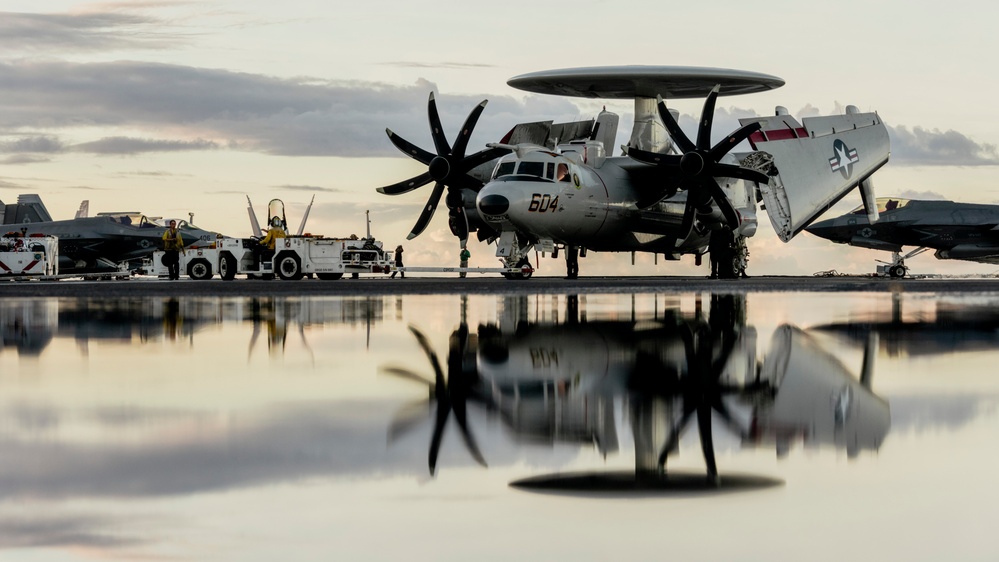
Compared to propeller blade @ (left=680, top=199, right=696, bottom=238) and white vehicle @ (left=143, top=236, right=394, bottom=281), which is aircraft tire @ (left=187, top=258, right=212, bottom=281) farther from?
propeller blade @ (left=680, top=199, right=696, bottom=238)

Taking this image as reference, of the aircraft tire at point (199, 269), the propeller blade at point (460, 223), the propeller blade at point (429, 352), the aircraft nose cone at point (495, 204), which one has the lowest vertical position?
the aircraft tire at point (199, 269)

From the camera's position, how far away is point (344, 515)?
13.2 ft

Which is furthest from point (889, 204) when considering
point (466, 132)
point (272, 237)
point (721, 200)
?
point (272, 237)

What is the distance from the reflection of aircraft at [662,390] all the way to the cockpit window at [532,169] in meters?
22.0

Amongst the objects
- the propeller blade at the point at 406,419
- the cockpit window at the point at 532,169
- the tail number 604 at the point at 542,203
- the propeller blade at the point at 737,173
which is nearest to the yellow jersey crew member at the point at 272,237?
the cockpit window at the point at 532,169

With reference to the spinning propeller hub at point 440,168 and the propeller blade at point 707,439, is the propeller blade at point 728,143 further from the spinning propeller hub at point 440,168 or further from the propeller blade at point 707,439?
the propeller blade at point 707,439

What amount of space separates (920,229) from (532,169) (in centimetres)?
2961

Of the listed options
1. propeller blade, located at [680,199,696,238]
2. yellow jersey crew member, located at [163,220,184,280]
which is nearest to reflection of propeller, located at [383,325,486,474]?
propeller blade, located at [680,199,696,238]

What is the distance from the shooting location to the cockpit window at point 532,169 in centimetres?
3469

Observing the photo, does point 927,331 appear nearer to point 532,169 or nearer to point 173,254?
point 532,169

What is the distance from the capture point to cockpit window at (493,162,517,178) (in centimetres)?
3516

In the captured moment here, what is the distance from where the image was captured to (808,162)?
40.1 metres

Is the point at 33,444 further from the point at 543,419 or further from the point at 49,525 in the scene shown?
the point at 543,419

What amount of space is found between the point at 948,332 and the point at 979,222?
159ft
